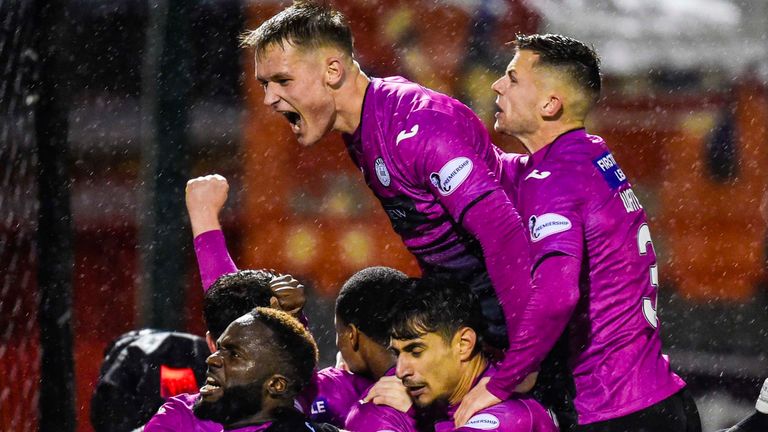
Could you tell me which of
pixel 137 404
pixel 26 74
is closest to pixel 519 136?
pixel 137 404

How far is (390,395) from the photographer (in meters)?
3.20

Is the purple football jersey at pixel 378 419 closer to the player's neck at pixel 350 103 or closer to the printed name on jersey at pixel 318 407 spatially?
the printed name on jersey at pixel 318 407

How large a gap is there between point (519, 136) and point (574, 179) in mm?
266

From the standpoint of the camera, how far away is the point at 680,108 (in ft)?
29.5

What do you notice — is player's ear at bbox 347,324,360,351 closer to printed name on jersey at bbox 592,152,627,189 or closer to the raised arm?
the raised arm

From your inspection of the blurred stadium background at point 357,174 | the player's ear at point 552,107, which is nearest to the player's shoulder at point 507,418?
the player's ear at point 552,107

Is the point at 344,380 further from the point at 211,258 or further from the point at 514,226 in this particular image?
the point at 514,226

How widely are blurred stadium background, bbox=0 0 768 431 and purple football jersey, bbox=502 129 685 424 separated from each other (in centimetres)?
475

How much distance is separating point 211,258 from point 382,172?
75 cm

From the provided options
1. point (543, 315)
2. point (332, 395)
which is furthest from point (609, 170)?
point (332, 395)

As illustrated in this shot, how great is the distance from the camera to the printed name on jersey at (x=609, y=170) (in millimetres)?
3166

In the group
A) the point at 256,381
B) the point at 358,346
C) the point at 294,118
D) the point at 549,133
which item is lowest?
the point at 358,346

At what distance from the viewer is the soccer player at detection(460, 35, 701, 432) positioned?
9.95ft

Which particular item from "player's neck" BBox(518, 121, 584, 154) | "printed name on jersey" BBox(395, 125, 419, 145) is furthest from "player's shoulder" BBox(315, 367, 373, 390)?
"player's neck" BBox(518, 121, 584, 154)
